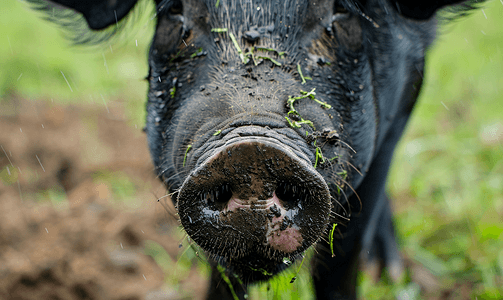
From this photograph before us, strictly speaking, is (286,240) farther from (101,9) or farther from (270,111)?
(101,9)

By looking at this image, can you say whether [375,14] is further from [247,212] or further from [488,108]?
[488,108]

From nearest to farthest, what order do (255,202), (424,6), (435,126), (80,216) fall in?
(255,202)
(424,6)
(80,216)
(435,126)

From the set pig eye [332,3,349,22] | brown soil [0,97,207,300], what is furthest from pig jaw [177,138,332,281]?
pig eye [332,3,349,22]

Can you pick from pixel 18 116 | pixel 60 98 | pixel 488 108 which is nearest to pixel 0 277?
pixel 18 116

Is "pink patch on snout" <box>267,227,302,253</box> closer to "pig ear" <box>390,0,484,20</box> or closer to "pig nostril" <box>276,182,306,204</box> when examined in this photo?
"pig nostril" <box>276,182,306,204</box>

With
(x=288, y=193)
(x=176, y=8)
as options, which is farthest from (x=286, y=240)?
(x=176, y=8)

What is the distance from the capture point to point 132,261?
3176 millimetres

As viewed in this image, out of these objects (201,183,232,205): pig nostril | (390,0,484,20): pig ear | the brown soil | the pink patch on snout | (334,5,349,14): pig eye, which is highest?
(334,5,349,14): pig eye

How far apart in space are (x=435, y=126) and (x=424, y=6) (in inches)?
120

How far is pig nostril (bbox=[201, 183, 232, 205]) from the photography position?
1521 millimetres

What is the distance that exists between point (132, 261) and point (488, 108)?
421 centimetres

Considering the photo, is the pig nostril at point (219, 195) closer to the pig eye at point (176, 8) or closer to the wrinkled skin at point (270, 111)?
the wrinkled skin at point (270, 111)

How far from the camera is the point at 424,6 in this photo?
2357 mm

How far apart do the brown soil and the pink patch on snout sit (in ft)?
2.67
